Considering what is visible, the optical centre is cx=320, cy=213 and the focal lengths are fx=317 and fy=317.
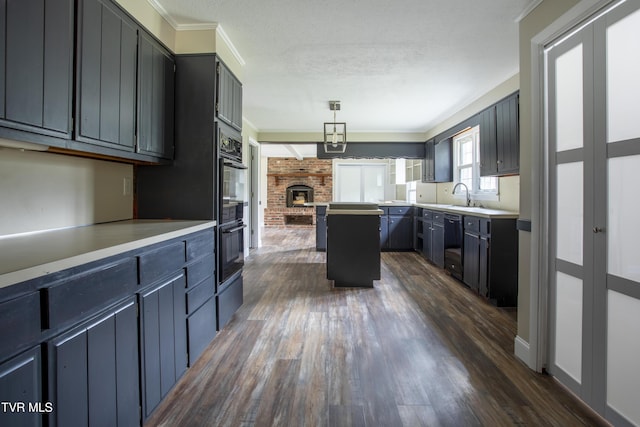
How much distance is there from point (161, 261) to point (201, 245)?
1.70ft

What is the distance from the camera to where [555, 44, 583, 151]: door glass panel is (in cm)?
170

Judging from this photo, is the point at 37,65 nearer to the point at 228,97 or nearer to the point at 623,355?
the point at 228,97

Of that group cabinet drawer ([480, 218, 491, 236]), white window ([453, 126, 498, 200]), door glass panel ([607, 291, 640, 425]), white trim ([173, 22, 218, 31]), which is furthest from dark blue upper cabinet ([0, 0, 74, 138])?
white window ([453, 126, 498, 200])

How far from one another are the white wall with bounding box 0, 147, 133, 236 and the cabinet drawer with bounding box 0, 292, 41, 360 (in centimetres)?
89

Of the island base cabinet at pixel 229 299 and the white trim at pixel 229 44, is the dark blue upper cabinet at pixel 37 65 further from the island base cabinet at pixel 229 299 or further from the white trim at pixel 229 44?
the island base cabinet at pixel 229 299

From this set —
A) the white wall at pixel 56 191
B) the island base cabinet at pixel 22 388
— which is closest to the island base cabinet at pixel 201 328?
the white wall at pixel 56 191

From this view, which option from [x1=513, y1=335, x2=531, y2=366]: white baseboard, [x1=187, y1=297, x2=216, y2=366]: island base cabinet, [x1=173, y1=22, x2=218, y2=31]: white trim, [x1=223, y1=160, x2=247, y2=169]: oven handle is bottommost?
[x1=513, y1=335, x2=531, y2=366]: white baseboard

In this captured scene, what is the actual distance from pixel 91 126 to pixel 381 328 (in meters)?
2.38

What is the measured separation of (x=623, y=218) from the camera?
1.43m

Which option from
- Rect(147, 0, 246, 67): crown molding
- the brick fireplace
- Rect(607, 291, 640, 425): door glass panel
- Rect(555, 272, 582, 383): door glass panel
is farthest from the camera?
the brick fireplace

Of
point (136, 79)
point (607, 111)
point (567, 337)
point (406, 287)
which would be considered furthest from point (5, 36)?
point (406, 287)

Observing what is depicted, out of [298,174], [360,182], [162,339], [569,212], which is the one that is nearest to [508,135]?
[569,212]

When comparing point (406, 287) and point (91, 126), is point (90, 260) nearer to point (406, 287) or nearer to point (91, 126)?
point (91, 126)

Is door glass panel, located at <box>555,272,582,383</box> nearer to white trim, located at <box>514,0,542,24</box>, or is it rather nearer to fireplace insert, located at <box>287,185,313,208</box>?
white trim, located at <box>514,0,542,24</box>
